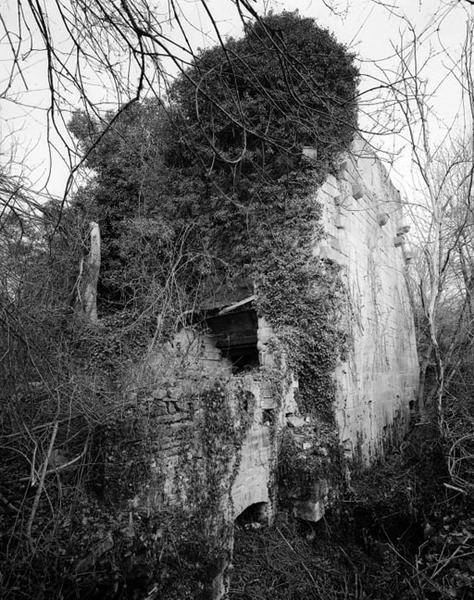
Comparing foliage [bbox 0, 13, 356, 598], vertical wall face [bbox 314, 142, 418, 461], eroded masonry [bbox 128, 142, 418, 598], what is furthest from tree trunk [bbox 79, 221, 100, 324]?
vertical wall face [bbox 314, 142, 418, 461]

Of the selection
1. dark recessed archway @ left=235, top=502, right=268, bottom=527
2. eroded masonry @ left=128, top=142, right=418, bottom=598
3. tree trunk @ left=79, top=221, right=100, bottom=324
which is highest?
tree trunk @ left=79, top=221, right=100, bottom=324

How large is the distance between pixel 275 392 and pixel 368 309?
10.7 feet

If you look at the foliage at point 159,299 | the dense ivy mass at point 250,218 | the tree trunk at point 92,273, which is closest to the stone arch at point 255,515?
the foliage at point 159,299

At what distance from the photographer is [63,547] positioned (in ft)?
9.89

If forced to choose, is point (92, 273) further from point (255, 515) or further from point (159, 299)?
point (255, 515)

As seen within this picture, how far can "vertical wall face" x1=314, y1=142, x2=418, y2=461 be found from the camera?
6.90m

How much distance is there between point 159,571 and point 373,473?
4740 millimetres

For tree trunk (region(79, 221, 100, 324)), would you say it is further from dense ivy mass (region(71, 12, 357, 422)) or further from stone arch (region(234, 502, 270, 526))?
stone arch (region(234, 502, 270, 526))

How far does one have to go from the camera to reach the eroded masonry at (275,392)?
4.09 m

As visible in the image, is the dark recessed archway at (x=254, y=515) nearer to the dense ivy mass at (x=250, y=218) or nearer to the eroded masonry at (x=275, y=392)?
the eroded masonry at (x=275, y=392)

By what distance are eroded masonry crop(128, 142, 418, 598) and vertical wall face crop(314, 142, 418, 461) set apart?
1.1 inches

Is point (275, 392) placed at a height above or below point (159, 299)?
below

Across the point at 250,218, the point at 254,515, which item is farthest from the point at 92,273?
the point at 254,515

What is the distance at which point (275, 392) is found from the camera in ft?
19.2
